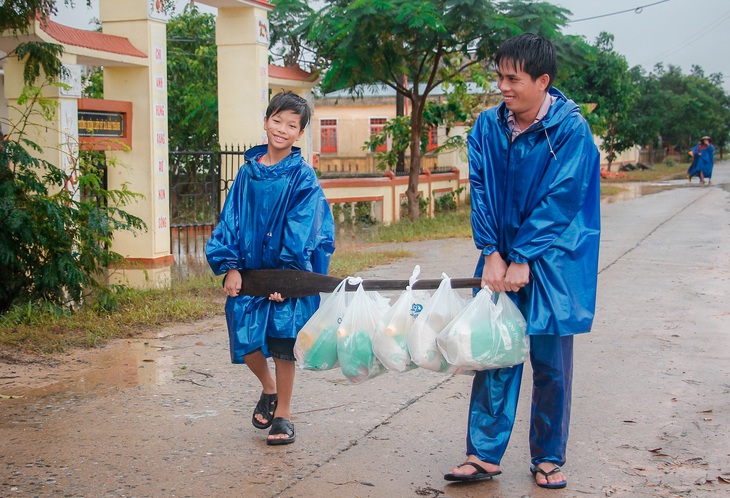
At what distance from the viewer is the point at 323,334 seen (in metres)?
3.74

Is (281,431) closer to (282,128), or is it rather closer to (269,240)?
(269,240)

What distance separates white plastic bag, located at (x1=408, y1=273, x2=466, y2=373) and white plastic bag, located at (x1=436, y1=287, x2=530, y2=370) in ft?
0.17

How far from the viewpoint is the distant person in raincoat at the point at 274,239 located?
3977 millimetres

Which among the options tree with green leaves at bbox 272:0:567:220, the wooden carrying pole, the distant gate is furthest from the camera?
tree with green leaves at bbox 272:0:567:220

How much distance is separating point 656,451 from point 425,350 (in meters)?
1.33

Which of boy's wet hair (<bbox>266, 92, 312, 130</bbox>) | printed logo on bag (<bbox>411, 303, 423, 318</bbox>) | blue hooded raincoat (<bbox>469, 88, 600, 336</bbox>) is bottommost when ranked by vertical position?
printed logo on bag (<bbox>411, 303, 423, 318</bbox>)

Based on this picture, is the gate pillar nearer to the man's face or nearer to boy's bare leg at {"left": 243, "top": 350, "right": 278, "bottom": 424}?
boy's bare leg at {"left": 243, "top": 350, "right": 278, "bottom": 424}

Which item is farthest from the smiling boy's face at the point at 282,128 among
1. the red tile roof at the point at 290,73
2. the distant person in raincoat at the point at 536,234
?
the red tile roof at the point at 290,73

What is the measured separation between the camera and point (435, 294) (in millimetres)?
3594

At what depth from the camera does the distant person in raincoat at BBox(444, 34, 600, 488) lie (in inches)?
134

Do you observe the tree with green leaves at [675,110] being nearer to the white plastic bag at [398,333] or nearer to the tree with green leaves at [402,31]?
the tree with green leaves at [402,31]

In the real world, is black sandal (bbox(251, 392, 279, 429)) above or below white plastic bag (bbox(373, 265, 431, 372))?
below

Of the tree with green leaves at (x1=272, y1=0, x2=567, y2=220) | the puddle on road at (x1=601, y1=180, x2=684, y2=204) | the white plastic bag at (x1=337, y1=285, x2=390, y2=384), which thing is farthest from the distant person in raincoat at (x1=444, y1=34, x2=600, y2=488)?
the puddle on road at (x1=601, y1=180, x2=684, y2=204)

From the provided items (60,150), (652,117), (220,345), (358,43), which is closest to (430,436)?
(220,345)
